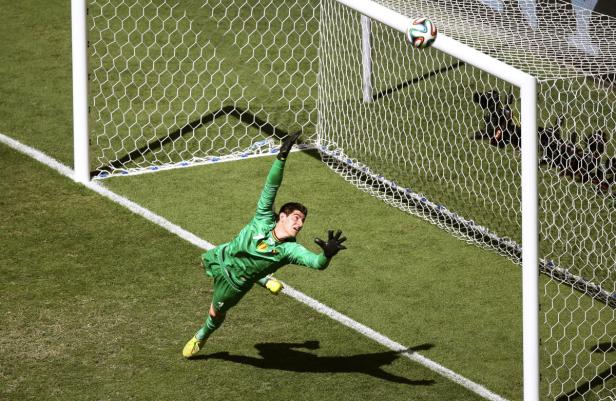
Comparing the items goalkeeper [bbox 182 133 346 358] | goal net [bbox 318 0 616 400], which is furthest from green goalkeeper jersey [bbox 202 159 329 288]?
goal net [bbox 318 0 616 400]

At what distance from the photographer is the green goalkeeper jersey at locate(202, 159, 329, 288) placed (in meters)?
8.03

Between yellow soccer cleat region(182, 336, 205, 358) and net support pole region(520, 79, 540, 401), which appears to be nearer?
net support pole region(520, 79, 540, 401)

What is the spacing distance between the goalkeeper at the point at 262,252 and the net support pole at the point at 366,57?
4.78m

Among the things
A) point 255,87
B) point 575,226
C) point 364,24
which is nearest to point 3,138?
point 255,87

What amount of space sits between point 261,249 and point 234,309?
165 cm

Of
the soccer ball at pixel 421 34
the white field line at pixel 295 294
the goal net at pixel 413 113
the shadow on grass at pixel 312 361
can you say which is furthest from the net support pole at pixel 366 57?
the shadow on grass at pixel 312 361

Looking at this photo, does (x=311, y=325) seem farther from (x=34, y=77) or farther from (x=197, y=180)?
(x=34, y=77)

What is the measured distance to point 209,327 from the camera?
28.3 feet

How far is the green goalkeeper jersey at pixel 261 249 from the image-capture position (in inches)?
316

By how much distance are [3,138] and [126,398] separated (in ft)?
16.2

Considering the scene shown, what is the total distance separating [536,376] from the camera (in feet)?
27.3

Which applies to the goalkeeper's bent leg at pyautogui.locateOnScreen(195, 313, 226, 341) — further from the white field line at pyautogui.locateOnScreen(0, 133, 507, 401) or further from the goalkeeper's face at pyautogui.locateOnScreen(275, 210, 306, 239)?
the white field line at pyautogui.locateOnScreen(0, 133, 507, 401)

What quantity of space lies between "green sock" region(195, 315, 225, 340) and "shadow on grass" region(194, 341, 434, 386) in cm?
25

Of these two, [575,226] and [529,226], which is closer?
[529,226]
